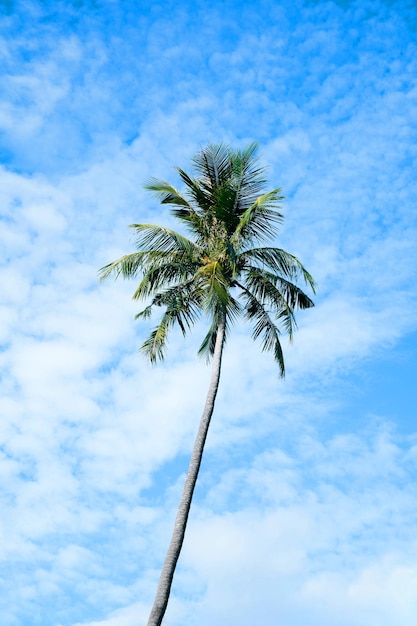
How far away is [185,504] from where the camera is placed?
45.6 feet

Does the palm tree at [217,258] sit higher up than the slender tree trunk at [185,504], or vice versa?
the palm tree at [217,258]

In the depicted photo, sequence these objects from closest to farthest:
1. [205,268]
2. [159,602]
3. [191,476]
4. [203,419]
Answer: [159,602] → [191,476] → [203,419] → [205,268]

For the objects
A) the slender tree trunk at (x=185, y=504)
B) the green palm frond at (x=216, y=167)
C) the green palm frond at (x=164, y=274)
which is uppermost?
the green palm frond at (x=216, y=167)

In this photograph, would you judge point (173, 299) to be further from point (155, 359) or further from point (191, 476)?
point (191, 476)

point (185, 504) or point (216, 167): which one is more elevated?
point (216, 167)

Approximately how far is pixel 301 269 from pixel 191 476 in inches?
279

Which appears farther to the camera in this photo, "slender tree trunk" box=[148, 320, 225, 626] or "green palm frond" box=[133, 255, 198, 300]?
"green palm frond" box=[133, 255, 198, 300]

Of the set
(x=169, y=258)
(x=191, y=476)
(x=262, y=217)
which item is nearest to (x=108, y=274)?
(x=169, y=258)

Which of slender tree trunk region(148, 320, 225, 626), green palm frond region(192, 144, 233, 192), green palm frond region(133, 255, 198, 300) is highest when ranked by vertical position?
green palm frond region(192, 144, 233, 192)

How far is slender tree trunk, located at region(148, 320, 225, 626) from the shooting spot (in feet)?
41.1

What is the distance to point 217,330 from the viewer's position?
1762 cm

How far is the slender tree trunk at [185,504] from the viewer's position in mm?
12539

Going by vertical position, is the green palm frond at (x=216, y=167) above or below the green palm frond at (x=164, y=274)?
above

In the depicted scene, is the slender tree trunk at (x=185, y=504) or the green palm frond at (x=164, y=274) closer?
the slender tree trunk at (x=185, y=504)
